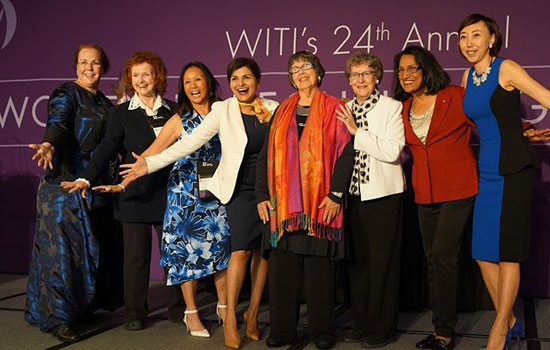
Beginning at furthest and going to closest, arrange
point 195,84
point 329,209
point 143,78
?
point 143,78 → point 195,84 → point 329,209

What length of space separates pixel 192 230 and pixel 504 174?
1.60 m

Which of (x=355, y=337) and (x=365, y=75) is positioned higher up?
(x=365, y=75)

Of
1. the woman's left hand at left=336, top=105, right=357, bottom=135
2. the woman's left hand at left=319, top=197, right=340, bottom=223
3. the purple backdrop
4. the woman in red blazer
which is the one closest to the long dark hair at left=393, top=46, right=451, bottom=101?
the woman in red blazer

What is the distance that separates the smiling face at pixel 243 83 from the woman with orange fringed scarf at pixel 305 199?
22cm

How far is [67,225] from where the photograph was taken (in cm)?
377

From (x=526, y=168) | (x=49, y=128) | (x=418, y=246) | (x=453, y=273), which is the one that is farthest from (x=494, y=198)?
(x=49, y=128)

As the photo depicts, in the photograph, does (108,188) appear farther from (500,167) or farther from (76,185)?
(500,167)

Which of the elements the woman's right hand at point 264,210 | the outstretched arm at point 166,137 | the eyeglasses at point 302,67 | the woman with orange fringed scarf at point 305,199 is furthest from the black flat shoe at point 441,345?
the outstretched arm at point 166,137

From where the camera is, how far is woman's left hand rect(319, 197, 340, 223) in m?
3.34

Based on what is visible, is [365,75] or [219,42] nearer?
[365,75]

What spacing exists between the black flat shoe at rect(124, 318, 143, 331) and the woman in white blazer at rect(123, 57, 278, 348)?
0.57 m

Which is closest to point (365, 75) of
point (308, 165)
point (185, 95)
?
point (308, 165)

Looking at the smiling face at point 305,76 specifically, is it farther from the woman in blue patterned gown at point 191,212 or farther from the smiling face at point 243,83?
the woman in blue patterned gown at point 191,212

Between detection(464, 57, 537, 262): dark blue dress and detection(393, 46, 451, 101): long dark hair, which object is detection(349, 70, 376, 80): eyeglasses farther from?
detection(464, 57, 537, 262): dark blue dress
